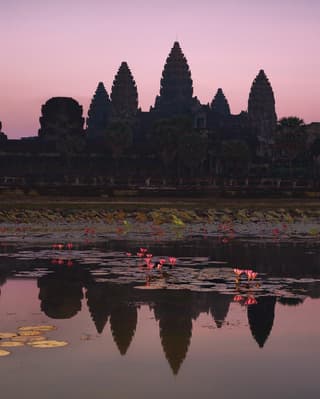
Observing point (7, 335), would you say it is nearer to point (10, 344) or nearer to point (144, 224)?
point (10, 344)

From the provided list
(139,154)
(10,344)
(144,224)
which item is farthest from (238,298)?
(139,154)

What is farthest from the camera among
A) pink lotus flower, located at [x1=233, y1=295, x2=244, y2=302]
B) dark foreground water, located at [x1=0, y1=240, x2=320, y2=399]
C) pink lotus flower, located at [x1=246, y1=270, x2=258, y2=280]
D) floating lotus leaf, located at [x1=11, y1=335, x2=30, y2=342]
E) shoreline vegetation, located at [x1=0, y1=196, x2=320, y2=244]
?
shoreline vegetation, located at [x1=0, y1=196, x2=320, y2=244]

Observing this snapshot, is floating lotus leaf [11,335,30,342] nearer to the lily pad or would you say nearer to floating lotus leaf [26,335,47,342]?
floating lotus leaf [26,335,47,342]

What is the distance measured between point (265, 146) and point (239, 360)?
510 ft

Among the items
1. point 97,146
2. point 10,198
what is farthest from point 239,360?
point 97,146

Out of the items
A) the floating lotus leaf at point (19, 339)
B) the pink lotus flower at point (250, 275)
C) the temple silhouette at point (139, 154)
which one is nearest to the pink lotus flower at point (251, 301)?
the pink lotus flower at point (250, 275)

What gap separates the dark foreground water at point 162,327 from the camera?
941 centimetres

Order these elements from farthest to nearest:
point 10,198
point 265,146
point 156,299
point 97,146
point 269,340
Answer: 1. point 265,146
2. point 97,146
3. point 10,198
4. point 156,299
5. point 269,340

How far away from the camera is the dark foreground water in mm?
9406

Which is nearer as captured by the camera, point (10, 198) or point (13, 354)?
point (13, 354)

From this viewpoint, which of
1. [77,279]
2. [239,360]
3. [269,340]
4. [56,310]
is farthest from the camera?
[77,279]

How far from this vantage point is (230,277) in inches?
734

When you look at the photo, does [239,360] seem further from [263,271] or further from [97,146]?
[97,146]

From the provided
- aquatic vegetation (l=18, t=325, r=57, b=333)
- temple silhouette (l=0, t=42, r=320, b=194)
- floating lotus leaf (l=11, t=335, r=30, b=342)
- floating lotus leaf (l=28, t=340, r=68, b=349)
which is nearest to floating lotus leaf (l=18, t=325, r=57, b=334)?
aquatic vegetation (l=18, t=325, r=57, b=333)
